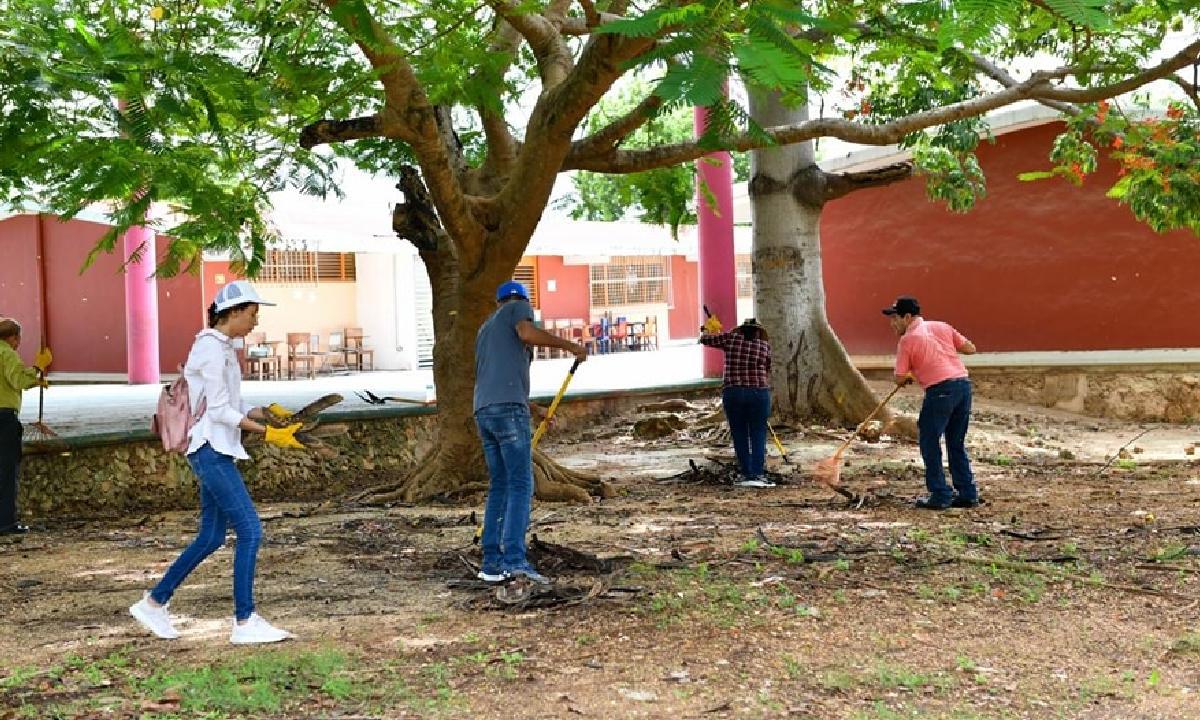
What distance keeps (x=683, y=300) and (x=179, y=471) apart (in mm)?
24539

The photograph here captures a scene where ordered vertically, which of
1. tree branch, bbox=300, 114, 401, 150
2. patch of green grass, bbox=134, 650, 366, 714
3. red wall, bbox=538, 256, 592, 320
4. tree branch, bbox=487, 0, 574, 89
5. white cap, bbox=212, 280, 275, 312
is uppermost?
tree branch, bbox=487, 0, 574, 89

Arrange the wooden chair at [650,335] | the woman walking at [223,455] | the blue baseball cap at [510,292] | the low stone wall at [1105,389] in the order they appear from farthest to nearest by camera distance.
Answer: the wooden chair at [650,335] < the low stone wall at [1105,389] < the blue baseball cap at [510,292] < the woman walking at [223,455]

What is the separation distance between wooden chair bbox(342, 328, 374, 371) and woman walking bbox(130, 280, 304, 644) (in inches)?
751

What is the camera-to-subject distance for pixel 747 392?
11.3 meters

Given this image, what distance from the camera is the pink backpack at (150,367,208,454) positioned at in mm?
5883

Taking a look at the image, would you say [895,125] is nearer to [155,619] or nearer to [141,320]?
[155,619]

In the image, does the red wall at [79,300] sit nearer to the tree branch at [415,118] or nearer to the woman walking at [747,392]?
the tree branch at [415,118]

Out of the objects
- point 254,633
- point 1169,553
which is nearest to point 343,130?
point 254,633

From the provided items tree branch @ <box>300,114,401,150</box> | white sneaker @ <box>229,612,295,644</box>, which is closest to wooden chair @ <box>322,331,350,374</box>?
tree branch @ <box>300,114,401,150</box>

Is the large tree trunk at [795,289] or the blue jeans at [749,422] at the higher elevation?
the large tree trunk at [795,289]

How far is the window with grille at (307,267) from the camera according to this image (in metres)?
23.8

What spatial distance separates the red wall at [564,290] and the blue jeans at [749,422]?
18399 millimetres

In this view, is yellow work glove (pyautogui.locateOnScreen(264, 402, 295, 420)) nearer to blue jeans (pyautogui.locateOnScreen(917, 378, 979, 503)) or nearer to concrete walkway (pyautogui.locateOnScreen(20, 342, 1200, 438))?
blue jeans (pyautogui.locateOnScreen(917, 378, 979, 503))

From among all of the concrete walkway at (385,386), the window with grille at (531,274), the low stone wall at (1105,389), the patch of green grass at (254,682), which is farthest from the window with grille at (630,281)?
the patch of green grass at (254,682)
